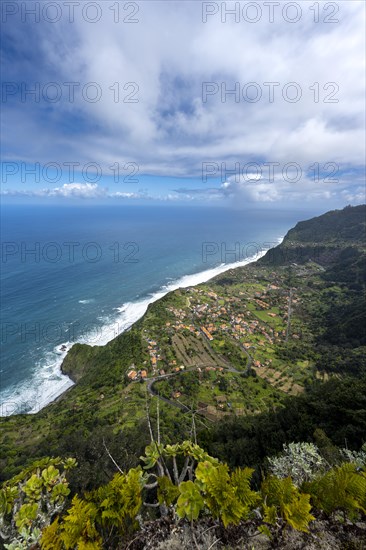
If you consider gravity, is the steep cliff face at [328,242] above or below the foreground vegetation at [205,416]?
above

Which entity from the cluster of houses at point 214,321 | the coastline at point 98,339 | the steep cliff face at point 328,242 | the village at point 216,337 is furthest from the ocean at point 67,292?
the steep cliff face at point 328,242

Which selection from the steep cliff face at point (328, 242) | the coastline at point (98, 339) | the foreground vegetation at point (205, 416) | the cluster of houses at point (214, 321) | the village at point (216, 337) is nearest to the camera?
the foreground vegetation at point (205, 416)

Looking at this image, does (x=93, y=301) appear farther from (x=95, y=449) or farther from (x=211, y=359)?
(x=95, y=449)

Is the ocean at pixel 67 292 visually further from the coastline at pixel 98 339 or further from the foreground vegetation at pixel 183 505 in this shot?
the foreground vegetation at pixel 183 505

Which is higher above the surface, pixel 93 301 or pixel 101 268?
pixel 101 268

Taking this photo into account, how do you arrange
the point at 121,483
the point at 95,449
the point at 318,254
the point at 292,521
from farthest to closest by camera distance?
the point at 318,254 → the point at 95,449 → the point at 121,483 → the point at 292,521

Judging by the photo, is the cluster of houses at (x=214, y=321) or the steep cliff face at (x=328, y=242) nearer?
the cluster of houses at (x=214, y=321)

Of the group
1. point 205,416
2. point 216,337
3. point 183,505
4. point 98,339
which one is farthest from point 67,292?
point 183,505

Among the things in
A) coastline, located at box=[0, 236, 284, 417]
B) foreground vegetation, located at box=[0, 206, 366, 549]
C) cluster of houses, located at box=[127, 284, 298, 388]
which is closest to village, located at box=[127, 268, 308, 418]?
cluster of houses, located at box=[127, 284, 298, 388]

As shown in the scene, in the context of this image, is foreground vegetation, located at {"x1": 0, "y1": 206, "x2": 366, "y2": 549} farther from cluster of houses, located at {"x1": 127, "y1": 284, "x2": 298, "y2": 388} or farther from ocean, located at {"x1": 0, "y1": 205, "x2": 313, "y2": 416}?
ocean, located at {"x1": 0, "y1": 205, "x2": 313, "y2": 416}

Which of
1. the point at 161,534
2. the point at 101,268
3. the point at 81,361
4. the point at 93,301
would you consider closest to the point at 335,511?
the point at 161,534

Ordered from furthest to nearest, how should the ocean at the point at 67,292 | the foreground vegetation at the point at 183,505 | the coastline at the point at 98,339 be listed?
the ocean at the point at 67,292 → the coastline at the point at 98,339 → the foreground vegetation at the point at 183,505
